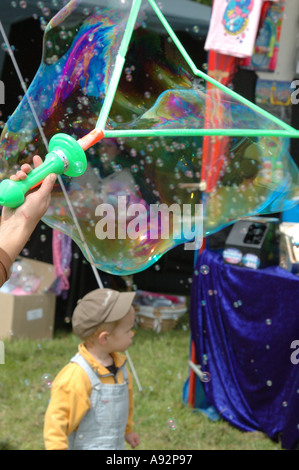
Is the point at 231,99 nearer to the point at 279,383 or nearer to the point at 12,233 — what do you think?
the point at 12,233

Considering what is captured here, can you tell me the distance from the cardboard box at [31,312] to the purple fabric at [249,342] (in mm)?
1335

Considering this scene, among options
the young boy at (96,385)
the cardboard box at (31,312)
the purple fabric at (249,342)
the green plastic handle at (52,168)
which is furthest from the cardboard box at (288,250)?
the cardboard box at (31,312)

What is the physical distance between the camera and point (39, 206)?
1163 millimetres

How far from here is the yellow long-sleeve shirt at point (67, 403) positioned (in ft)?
6.25

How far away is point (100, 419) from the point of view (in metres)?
2.04

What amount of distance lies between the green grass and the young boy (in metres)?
0.73

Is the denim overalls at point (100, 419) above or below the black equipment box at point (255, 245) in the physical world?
below

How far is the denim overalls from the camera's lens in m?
2.02

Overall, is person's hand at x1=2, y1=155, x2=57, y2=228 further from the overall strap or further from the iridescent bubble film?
the overall strap

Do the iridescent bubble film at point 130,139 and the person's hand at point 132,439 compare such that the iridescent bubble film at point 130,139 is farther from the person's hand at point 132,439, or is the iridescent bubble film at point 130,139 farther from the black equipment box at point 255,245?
the black equipment box at point 255,245

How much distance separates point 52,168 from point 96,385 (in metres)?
1.13

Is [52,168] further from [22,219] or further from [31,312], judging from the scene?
[31,312]

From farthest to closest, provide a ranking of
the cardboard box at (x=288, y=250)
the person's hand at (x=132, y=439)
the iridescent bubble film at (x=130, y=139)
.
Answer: the cardboard box at (x=288, y=250) → the person's hand at (x=132, y=439) → the iridescent bubble film at (x=130, y=139)

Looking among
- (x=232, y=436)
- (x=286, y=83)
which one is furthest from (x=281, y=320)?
(x=286, y=83)
